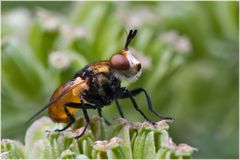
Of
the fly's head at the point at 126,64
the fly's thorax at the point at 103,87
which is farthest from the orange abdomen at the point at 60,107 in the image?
the fly's head at the point at 126,64

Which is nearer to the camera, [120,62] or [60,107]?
[120,62]

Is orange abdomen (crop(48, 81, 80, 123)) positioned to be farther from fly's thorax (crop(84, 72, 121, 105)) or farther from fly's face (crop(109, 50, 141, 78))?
fly's face (crop(109, 50, 141, 78))

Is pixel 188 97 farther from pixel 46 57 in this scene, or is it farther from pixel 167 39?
pixel 46 57

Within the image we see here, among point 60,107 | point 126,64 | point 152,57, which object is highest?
Answer: point 152,57

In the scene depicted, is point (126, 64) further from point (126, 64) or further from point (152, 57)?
point (152, 57)

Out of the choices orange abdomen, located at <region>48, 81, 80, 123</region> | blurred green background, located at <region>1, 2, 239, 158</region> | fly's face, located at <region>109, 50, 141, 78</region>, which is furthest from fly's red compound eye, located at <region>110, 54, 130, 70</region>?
blurred green background, located at <region>1, 2, 239, 158</region>

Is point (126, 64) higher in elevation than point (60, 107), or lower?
higher

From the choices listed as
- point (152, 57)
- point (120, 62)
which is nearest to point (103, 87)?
point (120, 62)
